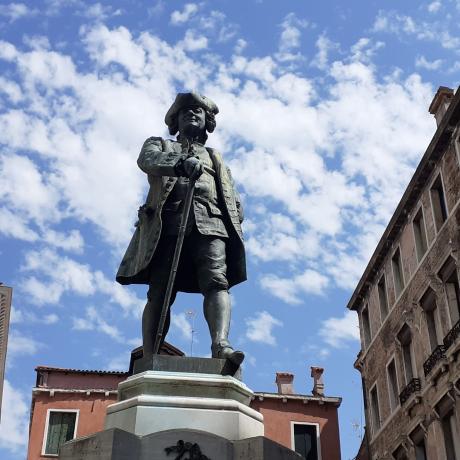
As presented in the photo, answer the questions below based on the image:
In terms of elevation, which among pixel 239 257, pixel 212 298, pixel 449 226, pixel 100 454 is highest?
pixel 449 226

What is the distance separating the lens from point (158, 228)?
6480mm

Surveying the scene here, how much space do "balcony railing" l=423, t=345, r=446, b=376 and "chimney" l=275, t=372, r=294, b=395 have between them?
1165cm

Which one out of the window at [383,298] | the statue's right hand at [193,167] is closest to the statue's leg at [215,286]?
the statue's right hand at [193,167]

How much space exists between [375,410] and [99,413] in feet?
38.0

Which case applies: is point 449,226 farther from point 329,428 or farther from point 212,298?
point 212,298

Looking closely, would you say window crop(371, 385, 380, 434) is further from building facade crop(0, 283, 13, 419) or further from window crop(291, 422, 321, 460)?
building facade crop(0, 283, 13, 419)

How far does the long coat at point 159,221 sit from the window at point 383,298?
2432 cm

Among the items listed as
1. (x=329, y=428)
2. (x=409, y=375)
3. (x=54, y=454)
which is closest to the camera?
(x=409, y=375)

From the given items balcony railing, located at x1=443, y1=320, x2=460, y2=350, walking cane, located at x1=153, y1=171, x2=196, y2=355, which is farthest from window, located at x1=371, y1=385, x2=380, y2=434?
walking cane, located at x1=153, y1=171, x2=196, y2=355

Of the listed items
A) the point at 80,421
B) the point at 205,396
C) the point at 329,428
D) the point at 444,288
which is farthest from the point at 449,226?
the point at 205,396

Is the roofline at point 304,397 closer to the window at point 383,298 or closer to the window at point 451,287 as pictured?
the window at point 383,298

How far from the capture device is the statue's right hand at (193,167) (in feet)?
20.6

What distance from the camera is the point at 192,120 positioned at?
23.5 ft

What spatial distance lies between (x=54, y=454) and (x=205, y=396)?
28892mm
